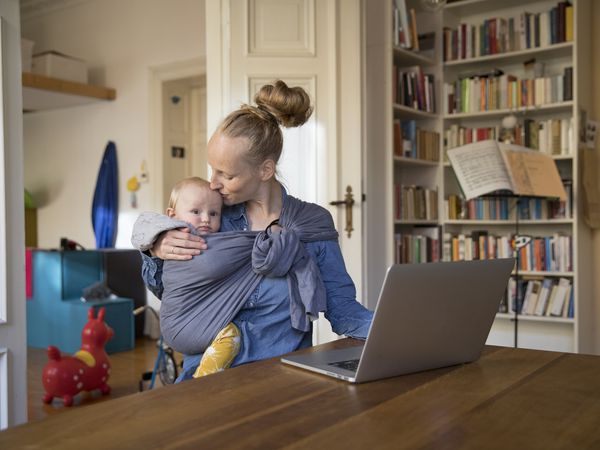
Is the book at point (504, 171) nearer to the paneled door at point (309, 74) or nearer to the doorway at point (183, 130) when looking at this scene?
the paneled door at point (309, 74)

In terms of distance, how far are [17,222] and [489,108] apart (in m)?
3.75

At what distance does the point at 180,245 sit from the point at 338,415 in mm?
721

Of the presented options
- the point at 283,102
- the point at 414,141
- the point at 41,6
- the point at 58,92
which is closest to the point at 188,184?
the point at 283,102

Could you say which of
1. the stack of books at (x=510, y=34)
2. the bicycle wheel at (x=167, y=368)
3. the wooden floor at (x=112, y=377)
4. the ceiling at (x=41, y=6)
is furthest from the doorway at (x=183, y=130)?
the bicycle wheel at (x=167, y=368)

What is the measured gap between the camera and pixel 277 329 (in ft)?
5.42

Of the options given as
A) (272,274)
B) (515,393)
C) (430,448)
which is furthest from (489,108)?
(430,448)

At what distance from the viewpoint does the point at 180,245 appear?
5.08ft

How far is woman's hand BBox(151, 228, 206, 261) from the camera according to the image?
1545mm

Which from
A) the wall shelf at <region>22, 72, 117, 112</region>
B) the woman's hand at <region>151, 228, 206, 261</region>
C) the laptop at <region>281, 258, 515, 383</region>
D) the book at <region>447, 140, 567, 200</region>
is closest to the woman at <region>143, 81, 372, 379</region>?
the woman's hand at <region>151, 228, 206, 261</region>

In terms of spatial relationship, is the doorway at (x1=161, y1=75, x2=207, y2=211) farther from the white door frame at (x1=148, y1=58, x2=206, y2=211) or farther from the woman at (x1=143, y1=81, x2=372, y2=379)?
the woman at (x1=143, y1=81, x2=372, y2=379)

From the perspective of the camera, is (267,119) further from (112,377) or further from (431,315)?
(112,377)

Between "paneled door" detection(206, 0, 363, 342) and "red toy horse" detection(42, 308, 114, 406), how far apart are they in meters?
1.47

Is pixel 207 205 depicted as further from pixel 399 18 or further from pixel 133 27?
pixel 133 27

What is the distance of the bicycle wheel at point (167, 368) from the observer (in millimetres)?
3877
